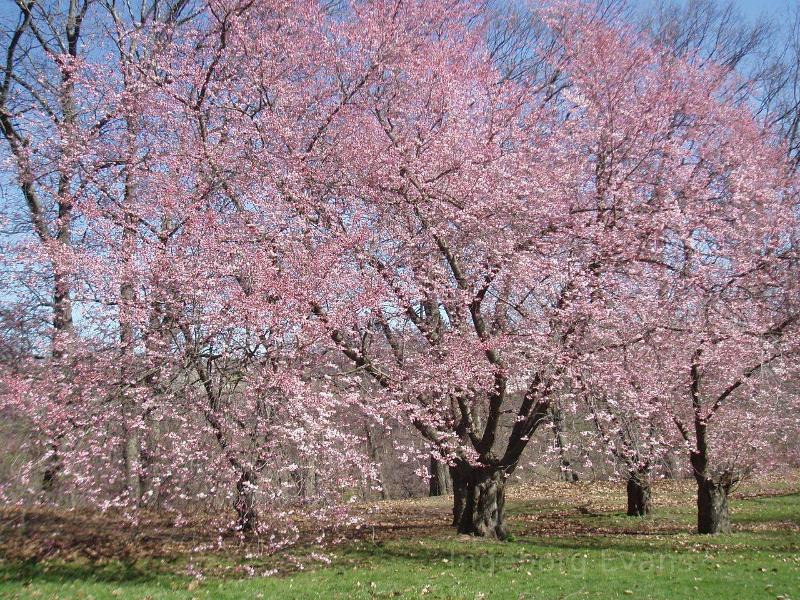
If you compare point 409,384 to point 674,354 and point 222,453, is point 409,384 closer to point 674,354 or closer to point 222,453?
point 222,453

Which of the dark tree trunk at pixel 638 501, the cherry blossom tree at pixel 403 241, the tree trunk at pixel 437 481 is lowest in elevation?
the tree trunk at pixel 437 481

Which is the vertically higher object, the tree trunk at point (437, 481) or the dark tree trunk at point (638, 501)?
the dark tree trunk at point (638, 501)

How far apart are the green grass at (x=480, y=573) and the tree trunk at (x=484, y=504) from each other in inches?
15.4

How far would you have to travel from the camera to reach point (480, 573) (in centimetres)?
852

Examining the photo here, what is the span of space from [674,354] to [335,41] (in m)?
7.85

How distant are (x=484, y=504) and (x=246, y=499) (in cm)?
534

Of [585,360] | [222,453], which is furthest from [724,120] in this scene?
[222,453]

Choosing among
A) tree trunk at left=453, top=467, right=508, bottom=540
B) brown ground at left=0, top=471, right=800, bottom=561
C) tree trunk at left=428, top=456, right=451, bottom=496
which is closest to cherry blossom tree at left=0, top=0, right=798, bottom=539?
tree trunk at left=453, top=467, right=508, bottom=540

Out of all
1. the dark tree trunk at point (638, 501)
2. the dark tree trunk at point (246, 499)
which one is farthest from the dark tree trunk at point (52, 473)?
the dark tree trunk at point (638, 501)

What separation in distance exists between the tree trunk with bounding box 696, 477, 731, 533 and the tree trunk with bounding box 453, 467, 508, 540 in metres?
4.05

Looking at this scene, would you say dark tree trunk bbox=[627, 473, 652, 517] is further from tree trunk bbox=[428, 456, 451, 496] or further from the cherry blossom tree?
tree trunk bbox=[428, 456, 451, 496]

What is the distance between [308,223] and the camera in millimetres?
9062

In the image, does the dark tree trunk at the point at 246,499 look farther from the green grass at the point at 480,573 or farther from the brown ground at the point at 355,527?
the green grass at the point at 480,573

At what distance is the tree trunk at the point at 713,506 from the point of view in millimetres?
11773
